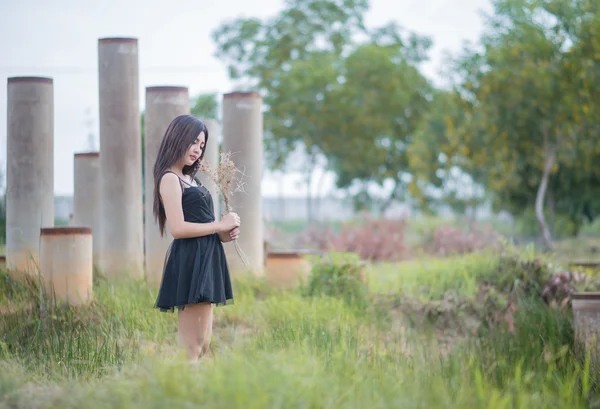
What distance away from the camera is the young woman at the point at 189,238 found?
15.0 ft

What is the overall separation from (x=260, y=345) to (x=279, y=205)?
121ft

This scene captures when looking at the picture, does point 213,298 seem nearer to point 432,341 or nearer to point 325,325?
point 325,325

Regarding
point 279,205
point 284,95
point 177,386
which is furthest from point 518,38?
point 279,205

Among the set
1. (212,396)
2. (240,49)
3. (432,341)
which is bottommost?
(432,341)

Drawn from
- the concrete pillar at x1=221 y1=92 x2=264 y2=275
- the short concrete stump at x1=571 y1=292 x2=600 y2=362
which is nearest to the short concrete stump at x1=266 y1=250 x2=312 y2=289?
Answer: the concrete pillar at x1=221 y1=92 x2=264 y2=275

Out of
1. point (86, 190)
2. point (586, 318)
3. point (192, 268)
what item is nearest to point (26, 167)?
point (86, 190)

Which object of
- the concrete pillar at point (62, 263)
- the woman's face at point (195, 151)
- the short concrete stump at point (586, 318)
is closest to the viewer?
the woman's face at point (195, 151)

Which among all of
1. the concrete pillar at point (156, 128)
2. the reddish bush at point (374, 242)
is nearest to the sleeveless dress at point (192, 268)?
the concrete pillar at point (156, 128)

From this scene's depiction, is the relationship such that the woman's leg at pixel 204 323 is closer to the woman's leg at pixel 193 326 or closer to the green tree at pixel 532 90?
the woman's leg at pixel 193 326

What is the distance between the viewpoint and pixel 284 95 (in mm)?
25438

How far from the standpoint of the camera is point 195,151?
15.5 feet

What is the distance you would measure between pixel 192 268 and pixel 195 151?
671mm

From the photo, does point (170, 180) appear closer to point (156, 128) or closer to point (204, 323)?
point (204, 323)

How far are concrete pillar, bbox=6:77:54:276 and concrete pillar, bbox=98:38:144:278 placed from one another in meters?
0.54
